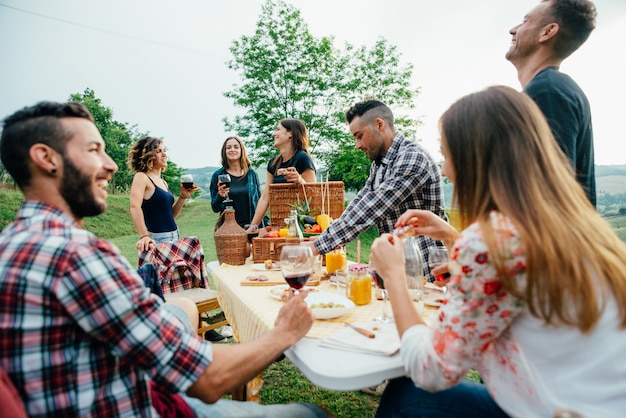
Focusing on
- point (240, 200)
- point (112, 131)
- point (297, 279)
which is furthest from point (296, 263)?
point (112, 131)

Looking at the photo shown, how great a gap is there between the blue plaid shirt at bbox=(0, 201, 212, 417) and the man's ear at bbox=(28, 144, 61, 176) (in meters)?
0.14

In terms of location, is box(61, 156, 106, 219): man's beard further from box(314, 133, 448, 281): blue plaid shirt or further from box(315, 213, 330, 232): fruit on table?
box(315, 213, 330, 232): fruit on table

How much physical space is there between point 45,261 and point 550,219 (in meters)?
1.32

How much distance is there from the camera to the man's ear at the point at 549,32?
6.44ft

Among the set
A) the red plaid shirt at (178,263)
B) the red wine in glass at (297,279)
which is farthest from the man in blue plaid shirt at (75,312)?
the red plaid shirt at (178,263)

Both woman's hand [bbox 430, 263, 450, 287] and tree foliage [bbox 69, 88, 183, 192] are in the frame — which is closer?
woman's hand [bbox 430, 263, 450, 287]

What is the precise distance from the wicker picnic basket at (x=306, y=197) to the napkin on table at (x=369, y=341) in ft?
5.59

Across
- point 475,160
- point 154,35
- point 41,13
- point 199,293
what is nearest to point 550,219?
point 475,160

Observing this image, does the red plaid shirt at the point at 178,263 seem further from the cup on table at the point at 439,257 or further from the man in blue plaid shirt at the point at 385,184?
the cup on table at the point at 439,257

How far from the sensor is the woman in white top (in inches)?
36.1

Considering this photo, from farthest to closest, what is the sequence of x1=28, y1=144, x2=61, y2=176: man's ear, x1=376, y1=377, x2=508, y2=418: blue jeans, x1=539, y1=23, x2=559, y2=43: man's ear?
x1=539, y1=23, x2=559, y2=43: man's ear
x1=376, y1=377, x2=508, y2=418: blue jeans
x1=28, y1=144, x2=61, y2=176: man's ear

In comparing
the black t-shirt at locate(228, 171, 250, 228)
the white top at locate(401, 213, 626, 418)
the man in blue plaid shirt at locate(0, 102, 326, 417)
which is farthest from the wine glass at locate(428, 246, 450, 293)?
the black t-shirt at locate(228, 171, 250, 228)

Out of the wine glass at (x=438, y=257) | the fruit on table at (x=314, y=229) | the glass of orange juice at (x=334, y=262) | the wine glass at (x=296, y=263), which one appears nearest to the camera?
the wine glass at (x=296, y=263)

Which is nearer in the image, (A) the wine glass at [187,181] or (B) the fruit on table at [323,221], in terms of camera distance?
(B) the fruit on table at [323,221]
